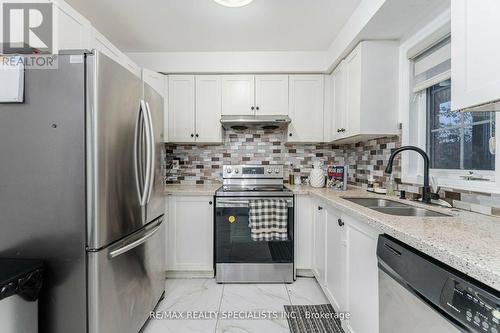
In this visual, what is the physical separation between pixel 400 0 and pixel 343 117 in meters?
1.01

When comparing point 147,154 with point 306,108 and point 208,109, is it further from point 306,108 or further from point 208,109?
point 306,108

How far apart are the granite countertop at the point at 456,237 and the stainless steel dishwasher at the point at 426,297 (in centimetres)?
3

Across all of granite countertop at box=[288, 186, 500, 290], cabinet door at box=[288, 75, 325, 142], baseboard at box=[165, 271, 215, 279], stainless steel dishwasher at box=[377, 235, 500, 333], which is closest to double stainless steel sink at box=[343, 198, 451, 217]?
granite countertop at box=[288, 186, 500, 290]

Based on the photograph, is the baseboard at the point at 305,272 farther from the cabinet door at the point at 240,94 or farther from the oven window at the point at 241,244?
the cabinet door at the point at 240,94

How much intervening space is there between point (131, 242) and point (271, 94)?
2046 mm

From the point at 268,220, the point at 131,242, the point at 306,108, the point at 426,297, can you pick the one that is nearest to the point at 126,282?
the point at 131,242

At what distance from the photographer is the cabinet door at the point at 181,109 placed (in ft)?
8.84

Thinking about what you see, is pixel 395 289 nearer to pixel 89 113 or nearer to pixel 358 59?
pixel 89 113

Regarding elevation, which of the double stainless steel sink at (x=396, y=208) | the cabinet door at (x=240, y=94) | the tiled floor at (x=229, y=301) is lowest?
the tiled floor at (x=229, y=301)

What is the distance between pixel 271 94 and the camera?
270cm

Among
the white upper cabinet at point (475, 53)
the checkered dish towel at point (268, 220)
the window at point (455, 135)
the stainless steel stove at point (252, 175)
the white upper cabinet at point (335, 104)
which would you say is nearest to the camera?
the white upper cabinet at point (475, 53)

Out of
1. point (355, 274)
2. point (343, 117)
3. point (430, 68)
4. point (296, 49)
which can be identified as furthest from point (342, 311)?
point (296, 49)

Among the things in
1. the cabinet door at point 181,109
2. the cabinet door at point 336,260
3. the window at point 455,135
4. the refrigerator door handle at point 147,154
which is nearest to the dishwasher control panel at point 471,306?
the cabinet door at point 336,260

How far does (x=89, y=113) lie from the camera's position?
1.12 metres
